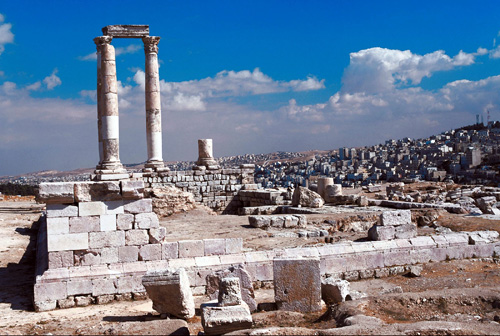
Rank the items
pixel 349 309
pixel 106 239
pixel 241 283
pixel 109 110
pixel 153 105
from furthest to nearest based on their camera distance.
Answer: pixel 153 105 → pixel 109 110 → pixel 106 239 → pixel 241 283 → pixel 349 309

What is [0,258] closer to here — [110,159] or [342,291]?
[110,159]

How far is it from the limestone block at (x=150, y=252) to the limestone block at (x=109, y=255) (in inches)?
18.0

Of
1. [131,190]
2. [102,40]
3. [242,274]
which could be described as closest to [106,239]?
[131,190]

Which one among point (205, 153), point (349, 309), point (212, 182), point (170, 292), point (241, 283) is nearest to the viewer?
point (349, 309)

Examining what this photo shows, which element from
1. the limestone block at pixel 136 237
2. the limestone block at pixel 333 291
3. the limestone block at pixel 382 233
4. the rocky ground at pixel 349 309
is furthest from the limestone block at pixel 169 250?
the limestone block at pixel 382 233

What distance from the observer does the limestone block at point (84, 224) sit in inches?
354

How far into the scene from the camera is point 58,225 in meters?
8.91

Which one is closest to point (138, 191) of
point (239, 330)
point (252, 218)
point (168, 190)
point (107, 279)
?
point (107, 279)

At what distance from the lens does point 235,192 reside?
22984 mm

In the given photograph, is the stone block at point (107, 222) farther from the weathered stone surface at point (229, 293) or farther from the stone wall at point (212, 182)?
the stone wall at point (212, 182)

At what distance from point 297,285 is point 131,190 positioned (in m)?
3.51

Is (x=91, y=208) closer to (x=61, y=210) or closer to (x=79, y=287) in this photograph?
(x=61, y=210)

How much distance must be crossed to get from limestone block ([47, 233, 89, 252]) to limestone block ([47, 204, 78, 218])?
1.20ft

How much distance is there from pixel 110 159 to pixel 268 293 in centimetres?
1180
